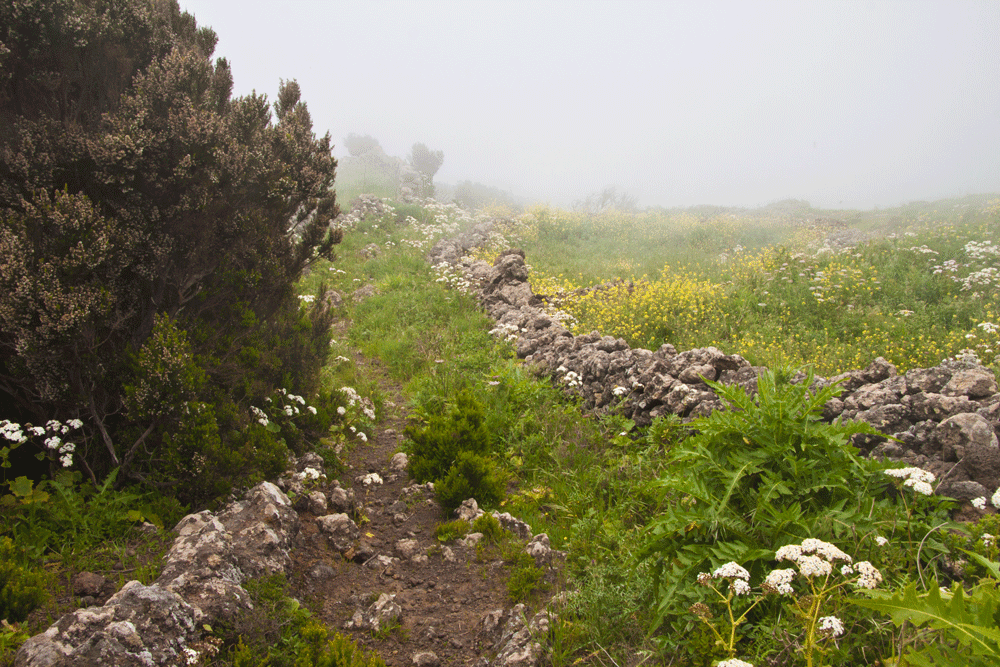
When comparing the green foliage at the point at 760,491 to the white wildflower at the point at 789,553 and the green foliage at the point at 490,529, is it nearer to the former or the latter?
the white wildflower at the point at 789,553

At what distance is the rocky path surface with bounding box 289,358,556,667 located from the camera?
10.6ft

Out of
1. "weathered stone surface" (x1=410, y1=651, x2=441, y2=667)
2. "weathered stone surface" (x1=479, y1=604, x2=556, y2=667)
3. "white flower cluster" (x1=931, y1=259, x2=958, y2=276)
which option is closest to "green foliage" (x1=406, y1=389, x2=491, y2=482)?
"weathered stone surface" (x1=479, y1=604, x2=556, y2=667)

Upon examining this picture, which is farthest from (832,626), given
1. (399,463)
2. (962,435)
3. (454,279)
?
(454,279)

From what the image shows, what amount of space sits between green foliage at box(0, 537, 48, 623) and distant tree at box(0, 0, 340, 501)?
1.02 metres

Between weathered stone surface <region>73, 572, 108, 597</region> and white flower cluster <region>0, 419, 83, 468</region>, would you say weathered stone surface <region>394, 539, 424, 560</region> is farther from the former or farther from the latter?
white flower cluster <region>0, 419, 83, 468</region>

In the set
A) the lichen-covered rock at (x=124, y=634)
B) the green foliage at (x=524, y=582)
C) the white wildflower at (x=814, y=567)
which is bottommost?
the green foliage at (x=524, y=582)

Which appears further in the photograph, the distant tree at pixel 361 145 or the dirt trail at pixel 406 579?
the distant tree at pixel 361 145

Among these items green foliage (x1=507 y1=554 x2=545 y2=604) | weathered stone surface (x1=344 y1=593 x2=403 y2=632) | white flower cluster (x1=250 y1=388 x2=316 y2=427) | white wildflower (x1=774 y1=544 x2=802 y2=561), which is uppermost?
white wildflower (x1=774 y1=544 x2=802 y2=561)

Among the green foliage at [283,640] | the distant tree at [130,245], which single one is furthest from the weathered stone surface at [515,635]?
→ the distant tree at [130,245]

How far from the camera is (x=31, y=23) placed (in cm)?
377

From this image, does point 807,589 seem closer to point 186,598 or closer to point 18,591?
point 186,598

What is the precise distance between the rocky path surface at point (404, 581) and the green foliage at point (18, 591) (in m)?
1.40

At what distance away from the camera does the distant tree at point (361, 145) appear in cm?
4985

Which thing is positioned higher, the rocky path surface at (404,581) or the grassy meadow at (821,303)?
the grassy meadow at (821,303)
